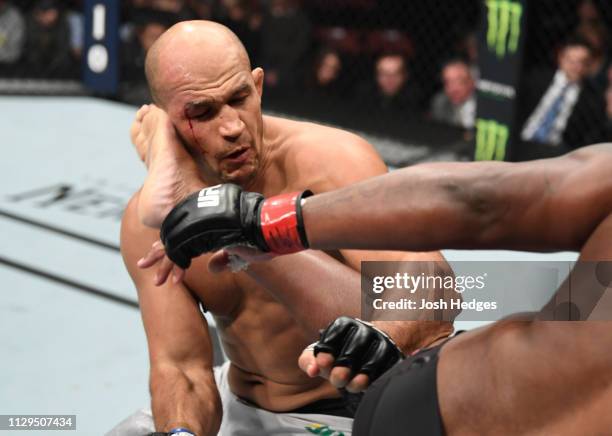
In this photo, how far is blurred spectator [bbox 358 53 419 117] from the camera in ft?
18.9

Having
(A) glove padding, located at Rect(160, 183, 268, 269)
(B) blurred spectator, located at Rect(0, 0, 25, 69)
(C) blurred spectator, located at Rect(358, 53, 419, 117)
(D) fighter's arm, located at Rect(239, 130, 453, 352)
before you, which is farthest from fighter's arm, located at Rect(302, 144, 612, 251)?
(B) blurred spectator, located at Rect(0, 0, 25, 69)

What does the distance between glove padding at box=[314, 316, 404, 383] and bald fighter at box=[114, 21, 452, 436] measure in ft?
0.76

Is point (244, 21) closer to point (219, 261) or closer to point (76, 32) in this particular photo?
point (76, 32)

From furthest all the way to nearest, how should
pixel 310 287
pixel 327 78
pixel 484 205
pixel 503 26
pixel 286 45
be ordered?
pixel 286 45
pixel 327 78
pixel 503 26
pixel 310 287
pixel 484 205

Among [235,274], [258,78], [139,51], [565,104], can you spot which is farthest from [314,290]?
[139,51]

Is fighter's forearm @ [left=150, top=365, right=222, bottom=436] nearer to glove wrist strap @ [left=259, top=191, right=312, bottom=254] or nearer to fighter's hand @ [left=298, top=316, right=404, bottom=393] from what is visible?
fighter's hand @ [left=298, top=316, right=404, bottom=393]

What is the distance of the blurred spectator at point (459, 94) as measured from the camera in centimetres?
540

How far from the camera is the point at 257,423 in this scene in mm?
2262

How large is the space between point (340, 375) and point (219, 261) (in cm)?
28

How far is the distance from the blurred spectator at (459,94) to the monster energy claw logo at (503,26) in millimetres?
402

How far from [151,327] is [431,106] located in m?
3.91

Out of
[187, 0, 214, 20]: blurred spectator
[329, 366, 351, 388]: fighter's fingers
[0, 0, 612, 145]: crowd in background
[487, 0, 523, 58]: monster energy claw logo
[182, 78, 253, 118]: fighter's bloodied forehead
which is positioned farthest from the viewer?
[187, 0, 214, 20]: blurred spectator

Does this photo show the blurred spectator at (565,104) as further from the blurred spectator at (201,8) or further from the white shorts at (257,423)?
the white shorts at (257,423)

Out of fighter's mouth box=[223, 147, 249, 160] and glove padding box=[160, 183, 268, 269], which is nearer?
glove padding box=[160, 183, 268, 269]
